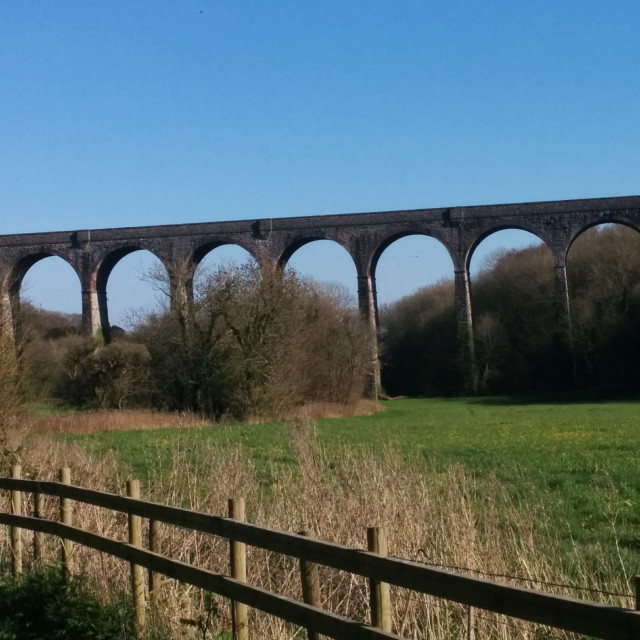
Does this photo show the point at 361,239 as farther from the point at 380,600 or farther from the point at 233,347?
the point at 380,600

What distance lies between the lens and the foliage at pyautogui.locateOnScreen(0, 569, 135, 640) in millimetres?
4695

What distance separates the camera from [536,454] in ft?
41.7

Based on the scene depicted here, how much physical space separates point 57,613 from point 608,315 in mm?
36938

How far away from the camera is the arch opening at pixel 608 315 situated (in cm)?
3828

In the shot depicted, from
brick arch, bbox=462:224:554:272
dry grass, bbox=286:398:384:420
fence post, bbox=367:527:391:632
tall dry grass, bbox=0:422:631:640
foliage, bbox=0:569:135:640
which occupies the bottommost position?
dry grass, bbox=286:398:384:420

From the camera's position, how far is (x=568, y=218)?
35812 mm

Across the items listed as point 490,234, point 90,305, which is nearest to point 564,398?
point 490,234

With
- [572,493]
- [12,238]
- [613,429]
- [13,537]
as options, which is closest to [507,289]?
[12,238]

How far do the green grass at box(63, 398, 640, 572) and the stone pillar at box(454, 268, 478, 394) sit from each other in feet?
42.6

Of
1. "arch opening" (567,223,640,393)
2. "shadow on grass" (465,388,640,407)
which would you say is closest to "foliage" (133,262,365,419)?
"shadow on grass" (465,388,640,407)

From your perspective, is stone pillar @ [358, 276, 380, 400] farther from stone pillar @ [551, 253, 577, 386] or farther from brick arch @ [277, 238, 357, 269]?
stone pillar @ [551, 253, 577, 386]

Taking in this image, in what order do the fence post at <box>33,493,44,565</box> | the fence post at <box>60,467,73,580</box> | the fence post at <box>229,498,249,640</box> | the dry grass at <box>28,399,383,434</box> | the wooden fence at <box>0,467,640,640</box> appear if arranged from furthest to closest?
the dry grass at <box>28,399,383,434</box> < the fence post at <box>33,493,44,565</box> < the fence post at <box>60,467,73,580</box> < the fence post at <box>229,498,249,640</box> < the wooden fence at <box>0,467,640,640</box>

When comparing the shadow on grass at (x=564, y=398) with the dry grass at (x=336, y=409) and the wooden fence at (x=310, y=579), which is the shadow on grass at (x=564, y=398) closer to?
the dry grass at (x=336, y=409)

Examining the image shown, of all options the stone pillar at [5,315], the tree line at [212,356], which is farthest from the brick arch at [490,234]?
the stone pillar at [5,315]
